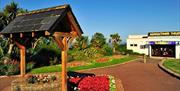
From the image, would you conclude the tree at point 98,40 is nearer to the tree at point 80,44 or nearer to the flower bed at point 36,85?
the tree at point 80,44

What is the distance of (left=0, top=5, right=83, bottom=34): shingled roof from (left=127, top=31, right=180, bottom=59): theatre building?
3503 centimetres

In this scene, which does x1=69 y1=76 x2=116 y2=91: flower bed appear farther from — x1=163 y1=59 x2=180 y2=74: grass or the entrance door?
the entrance door

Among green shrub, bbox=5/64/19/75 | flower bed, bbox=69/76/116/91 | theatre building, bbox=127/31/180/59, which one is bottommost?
flower bed, bbox=69/76/116/91

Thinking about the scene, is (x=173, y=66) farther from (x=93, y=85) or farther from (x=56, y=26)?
(x=56, y=26)

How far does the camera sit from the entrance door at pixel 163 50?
4438cm

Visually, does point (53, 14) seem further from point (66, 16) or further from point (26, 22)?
point (26, 22)

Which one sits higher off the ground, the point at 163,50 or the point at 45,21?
the point at 45,21

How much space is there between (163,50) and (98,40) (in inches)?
512

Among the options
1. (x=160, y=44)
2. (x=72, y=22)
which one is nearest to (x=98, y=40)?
(x=160, y=44)

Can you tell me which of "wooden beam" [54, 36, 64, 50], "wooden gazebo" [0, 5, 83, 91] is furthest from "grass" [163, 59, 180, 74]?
"wooden beam" [54, 36, 64, 50]

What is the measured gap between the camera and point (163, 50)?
150ft

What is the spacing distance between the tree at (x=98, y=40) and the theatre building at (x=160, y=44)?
7.48m

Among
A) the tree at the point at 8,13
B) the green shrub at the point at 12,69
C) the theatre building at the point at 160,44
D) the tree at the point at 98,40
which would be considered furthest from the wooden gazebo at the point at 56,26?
the tree at the point at 98,40

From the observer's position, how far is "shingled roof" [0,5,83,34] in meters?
9.83
